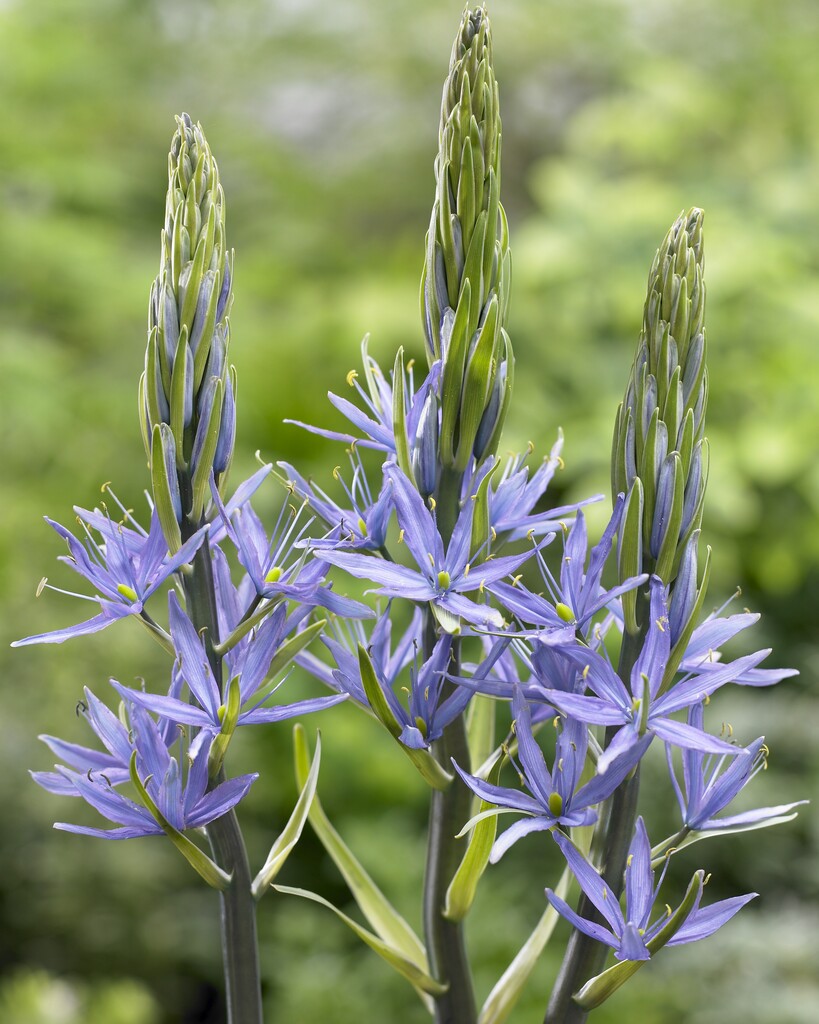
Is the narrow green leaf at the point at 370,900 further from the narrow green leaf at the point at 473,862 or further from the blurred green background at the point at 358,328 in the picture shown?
the blurred green background at the point at 358,328

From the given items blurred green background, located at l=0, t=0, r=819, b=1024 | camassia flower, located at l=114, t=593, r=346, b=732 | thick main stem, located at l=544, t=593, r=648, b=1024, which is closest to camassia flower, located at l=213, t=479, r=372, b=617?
camassia flower, located at l=114, t=593, r=346, b=732

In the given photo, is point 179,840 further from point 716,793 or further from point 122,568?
point 716,793

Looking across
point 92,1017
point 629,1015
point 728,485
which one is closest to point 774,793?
point 629,1015

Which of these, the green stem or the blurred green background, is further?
the blurred green background

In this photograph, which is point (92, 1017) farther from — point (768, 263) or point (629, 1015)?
point (768, 263)

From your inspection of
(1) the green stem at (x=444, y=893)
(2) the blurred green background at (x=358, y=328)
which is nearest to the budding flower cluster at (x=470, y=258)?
(1) the green stem at (x=444, y=893)

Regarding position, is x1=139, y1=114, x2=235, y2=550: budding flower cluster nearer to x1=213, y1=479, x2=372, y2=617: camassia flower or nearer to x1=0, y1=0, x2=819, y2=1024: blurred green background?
x1=213, y1=479, x2=372, y2=617: camassia flower
